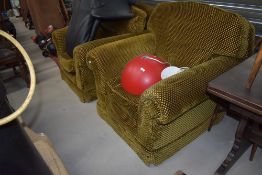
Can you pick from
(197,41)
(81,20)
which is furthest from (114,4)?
(197,41)

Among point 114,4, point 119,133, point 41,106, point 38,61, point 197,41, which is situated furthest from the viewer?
point 38,61

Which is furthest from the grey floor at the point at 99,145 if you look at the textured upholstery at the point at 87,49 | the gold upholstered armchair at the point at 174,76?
the textured upholstery at the point at 87,49

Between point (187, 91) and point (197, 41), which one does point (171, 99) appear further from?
point (197, 41)

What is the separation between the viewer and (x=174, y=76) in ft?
4.49

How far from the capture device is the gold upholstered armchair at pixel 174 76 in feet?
4.34

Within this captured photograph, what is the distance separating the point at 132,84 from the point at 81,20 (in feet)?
3.14

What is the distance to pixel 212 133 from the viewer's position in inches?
73.1

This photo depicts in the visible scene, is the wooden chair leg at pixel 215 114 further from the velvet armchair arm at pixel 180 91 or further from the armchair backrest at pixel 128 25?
the armchair backrest at pixel 128 25

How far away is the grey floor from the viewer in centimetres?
157

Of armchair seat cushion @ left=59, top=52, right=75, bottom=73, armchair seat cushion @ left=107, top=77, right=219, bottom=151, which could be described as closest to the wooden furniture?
armchair seat cushion @ left=107, top=77, right=219, bottom=151

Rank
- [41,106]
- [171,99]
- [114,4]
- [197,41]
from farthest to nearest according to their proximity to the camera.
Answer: [41,106] < [114,4] < [197,41] < [171,99]

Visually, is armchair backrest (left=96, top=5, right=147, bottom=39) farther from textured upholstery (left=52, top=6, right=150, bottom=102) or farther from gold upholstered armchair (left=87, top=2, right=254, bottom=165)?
gold upholstered armchair (left=87, top=2, right=254, bottom=165)

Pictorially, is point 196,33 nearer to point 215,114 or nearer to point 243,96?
point 215,114

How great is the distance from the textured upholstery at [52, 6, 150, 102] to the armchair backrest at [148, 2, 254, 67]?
181mm
